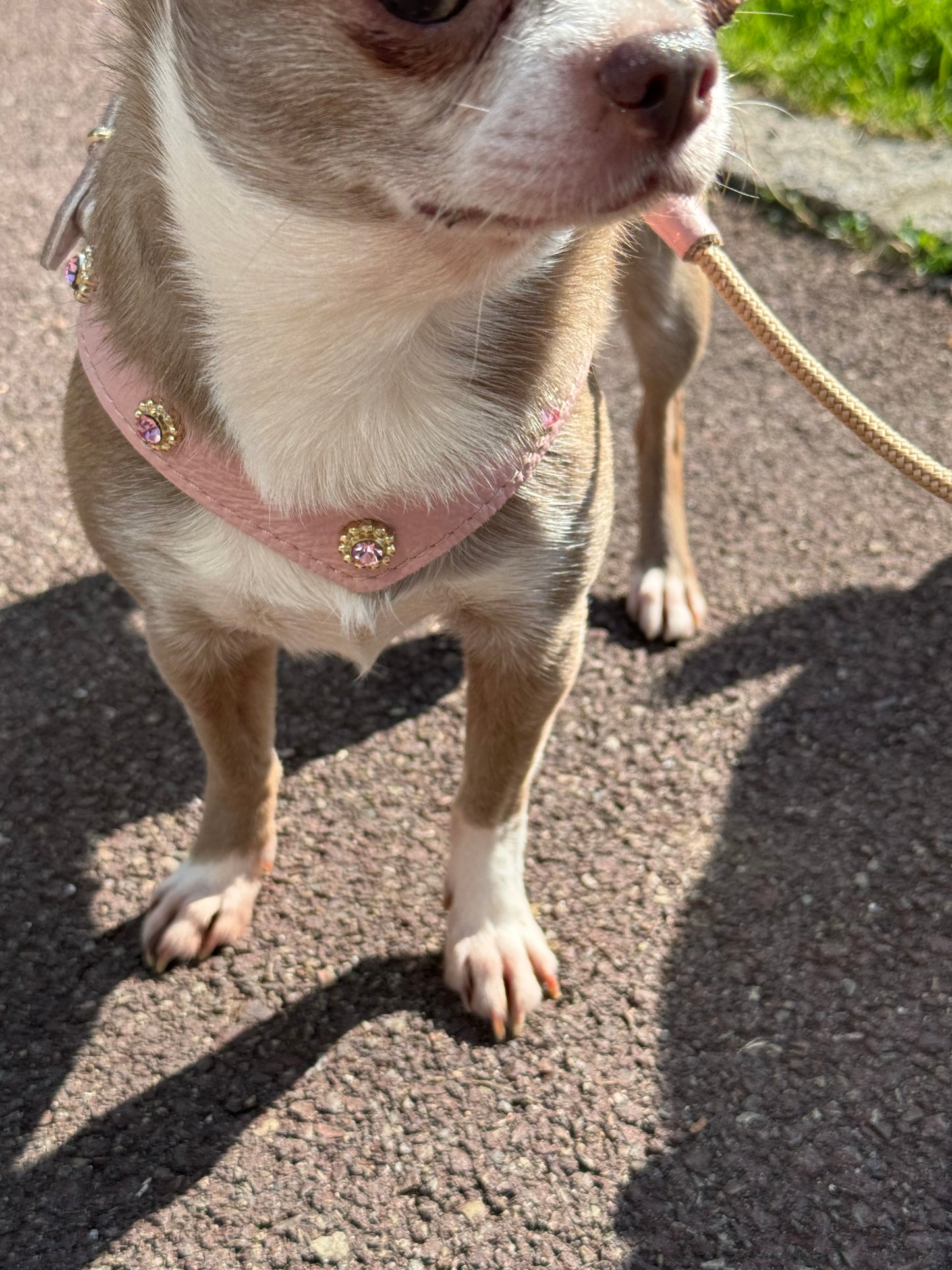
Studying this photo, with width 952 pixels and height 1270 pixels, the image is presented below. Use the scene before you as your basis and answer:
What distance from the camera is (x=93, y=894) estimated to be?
2.52 meters

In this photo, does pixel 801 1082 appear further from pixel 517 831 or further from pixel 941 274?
pixel 941 274

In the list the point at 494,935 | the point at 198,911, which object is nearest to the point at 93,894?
the point at 198,911

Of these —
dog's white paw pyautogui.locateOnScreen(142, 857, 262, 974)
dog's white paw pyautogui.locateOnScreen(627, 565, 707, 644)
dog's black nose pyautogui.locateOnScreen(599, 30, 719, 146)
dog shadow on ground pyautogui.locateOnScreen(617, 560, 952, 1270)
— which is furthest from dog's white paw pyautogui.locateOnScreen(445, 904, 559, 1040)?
dog's black nose pyautogui.locateOnScreen(599, 30, 719, 146)

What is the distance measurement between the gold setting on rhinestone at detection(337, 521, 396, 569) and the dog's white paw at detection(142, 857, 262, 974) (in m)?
0.87

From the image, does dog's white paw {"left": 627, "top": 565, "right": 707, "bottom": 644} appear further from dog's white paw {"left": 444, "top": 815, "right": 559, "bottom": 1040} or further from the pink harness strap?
the pink harness strap

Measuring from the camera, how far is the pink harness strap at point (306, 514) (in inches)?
71.6

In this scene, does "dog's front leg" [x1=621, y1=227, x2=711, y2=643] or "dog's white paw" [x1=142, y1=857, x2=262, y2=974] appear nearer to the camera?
"dog's white paw" [x1=142, y1=857, x2=262, y2=974]

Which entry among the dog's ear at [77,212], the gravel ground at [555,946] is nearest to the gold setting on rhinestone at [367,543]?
the dog's ear at [77,212]

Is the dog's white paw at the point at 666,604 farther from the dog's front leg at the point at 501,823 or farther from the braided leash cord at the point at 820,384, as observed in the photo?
the braided leash cord at the point at 820,384

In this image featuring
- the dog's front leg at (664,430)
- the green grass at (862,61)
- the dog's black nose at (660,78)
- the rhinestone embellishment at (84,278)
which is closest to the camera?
the dog's black nose at (660,78)

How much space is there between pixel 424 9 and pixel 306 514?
0.73 metres

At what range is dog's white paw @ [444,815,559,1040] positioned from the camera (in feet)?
7.60

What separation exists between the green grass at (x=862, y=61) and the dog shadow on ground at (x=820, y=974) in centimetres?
236

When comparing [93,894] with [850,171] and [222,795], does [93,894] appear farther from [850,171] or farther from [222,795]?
[850,171]
